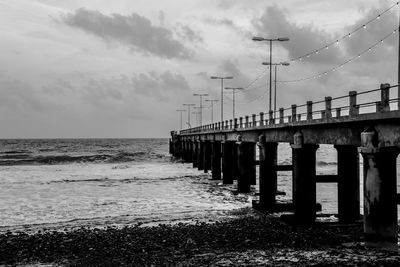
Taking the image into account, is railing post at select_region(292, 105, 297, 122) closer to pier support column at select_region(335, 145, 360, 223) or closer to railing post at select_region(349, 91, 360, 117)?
pier support column at select_region(335, 145, 360, 223)

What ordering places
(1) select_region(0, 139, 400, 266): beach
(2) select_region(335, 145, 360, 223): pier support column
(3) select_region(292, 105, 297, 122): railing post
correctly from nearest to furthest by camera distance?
(1) select_region(0, 139, 400, 266): beach, (2) select_region(335, 145, 360, 223): pier support column, (3) select_region(292, 105, 297, 122): railing post

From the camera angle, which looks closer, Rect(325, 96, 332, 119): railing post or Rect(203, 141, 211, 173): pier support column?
Rect(325, 96, 332, 119): railing post

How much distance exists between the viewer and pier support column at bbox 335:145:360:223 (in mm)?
18625

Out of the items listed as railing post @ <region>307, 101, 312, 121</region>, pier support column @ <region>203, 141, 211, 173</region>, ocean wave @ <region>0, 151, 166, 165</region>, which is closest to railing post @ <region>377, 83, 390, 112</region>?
railing post @ <region>307, 101, 312, 121</region>

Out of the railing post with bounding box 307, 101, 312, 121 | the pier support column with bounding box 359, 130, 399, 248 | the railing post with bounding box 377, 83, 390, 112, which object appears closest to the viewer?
the railing post with bounding box 377, 83, 390, 112

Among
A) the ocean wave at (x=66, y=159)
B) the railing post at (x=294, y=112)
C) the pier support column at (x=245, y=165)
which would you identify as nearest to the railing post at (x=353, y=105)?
the railing post at (x=294, y=112)

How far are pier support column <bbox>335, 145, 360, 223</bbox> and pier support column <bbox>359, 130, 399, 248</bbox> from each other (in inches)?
170

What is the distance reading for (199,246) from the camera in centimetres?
1520

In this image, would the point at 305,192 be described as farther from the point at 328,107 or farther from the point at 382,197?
the point at 382,197

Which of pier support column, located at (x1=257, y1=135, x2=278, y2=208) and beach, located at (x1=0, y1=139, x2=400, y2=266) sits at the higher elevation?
pier support column, located at (x1=257, y1=135, x2=278, y2=208)

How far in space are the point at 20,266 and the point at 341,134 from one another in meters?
10.8

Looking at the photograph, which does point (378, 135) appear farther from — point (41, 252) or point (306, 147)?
point (41, 252)

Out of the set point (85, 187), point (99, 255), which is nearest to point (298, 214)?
point (99, 255)

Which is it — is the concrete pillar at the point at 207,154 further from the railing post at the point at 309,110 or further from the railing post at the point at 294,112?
the railing post at the point at 309,110
